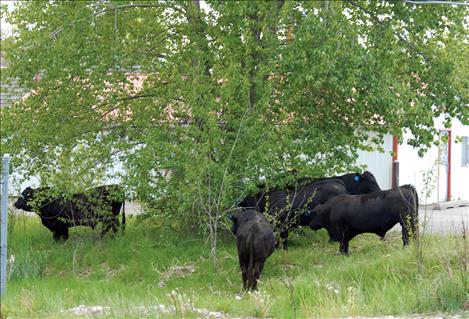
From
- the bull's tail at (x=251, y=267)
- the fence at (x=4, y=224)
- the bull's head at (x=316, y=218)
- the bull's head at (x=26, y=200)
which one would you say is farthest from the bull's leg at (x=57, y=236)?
the fence at (x=4, y=224)

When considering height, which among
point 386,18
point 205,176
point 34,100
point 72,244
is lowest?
point 72,244

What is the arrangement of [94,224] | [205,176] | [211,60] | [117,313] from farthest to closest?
[94,224], [211,60], [205,176], [117,313]

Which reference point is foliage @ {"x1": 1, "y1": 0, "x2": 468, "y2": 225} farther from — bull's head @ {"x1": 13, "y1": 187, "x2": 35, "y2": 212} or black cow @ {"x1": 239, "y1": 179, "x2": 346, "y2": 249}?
bull's head @ {"x1": 13, "y1": 187, "x2": 35, "y2": 212}

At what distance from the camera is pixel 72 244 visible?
1811 cm

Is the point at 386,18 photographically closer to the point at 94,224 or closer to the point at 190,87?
the point at 190,87

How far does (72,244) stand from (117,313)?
8.86 metres

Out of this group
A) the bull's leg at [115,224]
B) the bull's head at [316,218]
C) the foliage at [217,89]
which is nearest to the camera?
the foliage at [217,89]

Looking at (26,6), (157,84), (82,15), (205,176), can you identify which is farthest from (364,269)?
(26,6)

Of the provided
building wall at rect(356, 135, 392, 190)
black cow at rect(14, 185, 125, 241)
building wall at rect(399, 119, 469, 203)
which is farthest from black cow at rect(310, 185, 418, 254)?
building wall at rect(356, 135, 392, 190)

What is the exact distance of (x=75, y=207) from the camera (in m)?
18.2

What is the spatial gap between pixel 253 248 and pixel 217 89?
4.10 meters

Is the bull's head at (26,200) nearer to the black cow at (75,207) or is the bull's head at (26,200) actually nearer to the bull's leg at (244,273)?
the black cow at (75,207)

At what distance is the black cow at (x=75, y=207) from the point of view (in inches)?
679

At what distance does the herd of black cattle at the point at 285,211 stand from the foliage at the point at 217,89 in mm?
549
